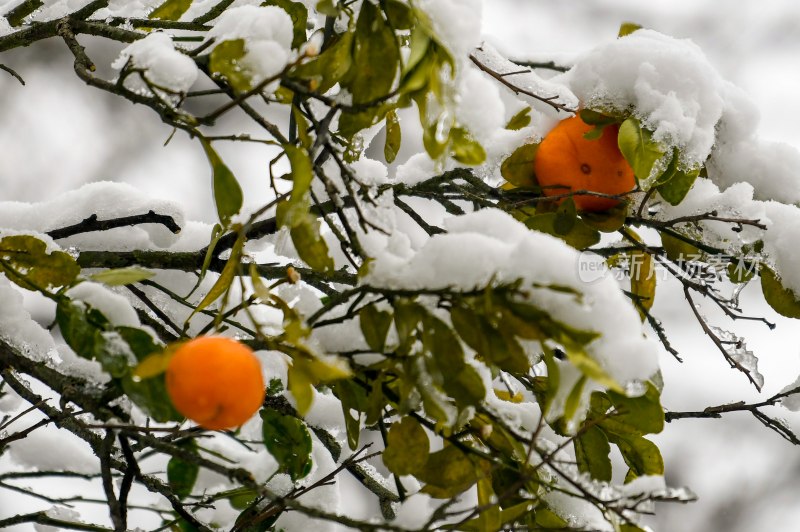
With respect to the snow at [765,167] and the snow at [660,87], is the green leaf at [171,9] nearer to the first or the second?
the snow at [660,87]

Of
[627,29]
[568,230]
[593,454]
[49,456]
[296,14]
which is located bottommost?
[593,454]

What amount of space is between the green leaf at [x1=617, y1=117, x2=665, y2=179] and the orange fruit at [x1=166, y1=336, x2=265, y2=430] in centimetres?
50

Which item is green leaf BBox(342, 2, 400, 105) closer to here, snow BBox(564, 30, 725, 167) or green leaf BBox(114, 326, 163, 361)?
green leaf BBox(114, 326, 163, 361)

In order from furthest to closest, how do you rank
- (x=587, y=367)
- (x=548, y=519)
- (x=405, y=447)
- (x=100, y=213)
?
(x=100, y=213) → (x=548, y=519) → (x=405, y=447) → (x=587, y=367)

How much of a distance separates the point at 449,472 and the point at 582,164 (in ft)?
1.35

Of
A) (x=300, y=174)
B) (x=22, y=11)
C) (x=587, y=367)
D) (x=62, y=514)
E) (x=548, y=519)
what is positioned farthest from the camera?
(x=22, y=11)

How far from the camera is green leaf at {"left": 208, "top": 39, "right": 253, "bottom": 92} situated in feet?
2.04

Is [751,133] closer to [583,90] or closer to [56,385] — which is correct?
[583,90]

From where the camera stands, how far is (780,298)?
3.03 feet

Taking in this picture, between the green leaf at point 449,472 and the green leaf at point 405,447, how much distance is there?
0.07 ft

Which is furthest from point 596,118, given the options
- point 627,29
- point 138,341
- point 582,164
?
point 138,341

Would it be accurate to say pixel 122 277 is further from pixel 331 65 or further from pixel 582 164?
pixel 582 164

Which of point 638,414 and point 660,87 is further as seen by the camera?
point 660,87

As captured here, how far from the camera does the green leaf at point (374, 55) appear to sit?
0.66m
